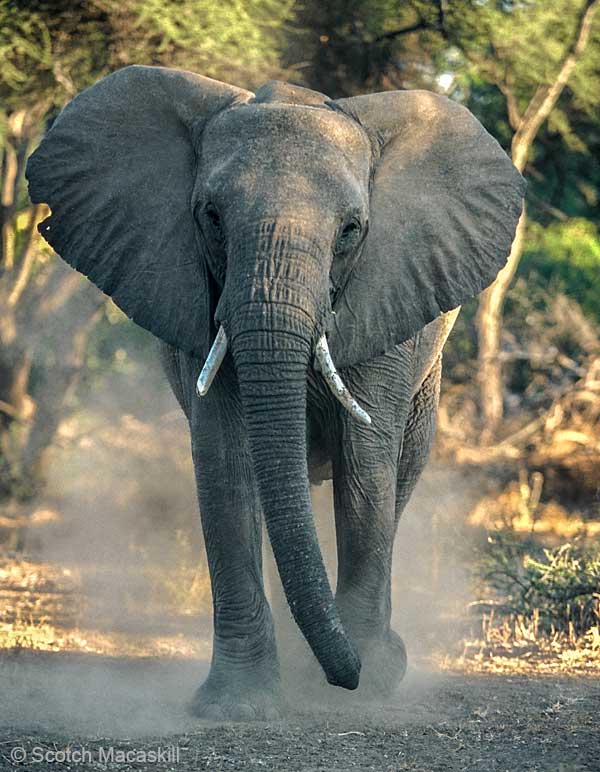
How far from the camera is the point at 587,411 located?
12125 millimetres

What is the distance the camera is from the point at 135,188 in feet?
18.7

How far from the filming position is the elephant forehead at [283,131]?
5.11 metres

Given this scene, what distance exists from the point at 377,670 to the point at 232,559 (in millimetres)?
798

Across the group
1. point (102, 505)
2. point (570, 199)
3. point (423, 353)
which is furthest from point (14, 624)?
point (570, 199)

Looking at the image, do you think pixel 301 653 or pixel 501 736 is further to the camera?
pixel 301 653

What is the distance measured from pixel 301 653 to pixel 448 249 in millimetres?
1733

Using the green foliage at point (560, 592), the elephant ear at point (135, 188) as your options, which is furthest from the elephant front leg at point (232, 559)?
the green foliage at point (560, 592)

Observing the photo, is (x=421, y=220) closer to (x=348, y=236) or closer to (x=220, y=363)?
(x=348, y=236)

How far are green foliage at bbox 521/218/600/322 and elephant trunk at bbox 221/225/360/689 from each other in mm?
9792

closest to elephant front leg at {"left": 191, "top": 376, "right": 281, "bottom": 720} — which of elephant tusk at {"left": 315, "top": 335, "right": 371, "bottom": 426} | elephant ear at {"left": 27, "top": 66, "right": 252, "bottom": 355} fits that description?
elephant ear at {"left": 27, "top": 66, "right": 252, "bottom": 355}

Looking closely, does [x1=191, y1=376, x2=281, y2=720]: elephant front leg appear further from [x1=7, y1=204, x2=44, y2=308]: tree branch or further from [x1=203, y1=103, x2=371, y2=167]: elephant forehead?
[x1=7, y1=204, x2=44, y2=308]: tree branch

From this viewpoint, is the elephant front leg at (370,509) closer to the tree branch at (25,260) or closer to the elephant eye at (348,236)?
the elephant eye at (348,236)

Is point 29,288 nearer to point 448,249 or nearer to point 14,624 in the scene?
point 14,624

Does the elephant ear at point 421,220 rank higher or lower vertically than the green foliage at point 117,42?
higher
